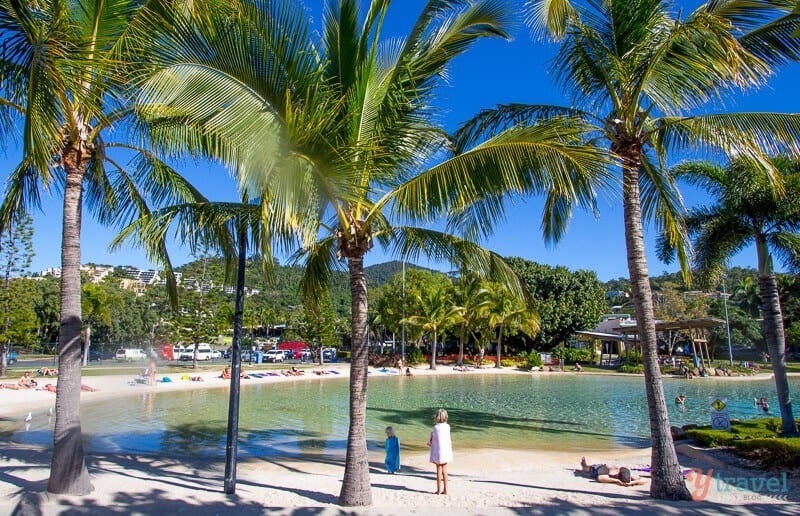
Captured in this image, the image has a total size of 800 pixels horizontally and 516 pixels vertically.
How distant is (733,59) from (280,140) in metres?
5.67

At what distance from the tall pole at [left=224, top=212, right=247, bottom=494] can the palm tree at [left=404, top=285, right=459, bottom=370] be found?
120 ft

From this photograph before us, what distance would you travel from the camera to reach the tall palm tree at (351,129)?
585cm

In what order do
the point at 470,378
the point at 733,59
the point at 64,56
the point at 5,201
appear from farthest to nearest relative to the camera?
1. the point at 470,378
2. the point at 5,201
3. the point at 733,59
4. the point at 64,56

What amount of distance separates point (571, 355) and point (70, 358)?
4992cm

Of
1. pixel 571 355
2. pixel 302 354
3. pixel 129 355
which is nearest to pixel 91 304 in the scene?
pixel 129 355

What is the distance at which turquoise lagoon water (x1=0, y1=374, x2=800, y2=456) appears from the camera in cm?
1445

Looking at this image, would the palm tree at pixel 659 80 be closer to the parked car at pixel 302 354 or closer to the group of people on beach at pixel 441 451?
the group of people on beach at pixel 441 451

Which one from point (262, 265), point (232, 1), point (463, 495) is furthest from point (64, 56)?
point (463, 495)

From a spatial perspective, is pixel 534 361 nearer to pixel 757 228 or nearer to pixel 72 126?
pixel 757 228

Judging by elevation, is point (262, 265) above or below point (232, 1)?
below

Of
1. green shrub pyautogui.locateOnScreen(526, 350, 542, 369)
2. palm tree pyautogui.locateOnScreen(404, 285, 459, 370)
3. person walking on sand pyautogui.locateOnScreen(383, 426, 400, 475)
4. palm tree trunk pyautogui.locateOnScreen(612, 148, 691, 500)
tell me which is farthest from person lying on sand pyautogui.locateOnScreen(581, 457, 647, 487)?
green shrub pyautogui.locateOnScreen(526, 350, 542, 369)

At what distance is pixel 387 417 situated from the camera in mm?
19203

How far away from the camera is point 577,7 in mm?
8289

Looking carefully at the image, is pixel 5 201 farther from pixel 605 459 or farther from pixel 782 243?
pixel 782 243
